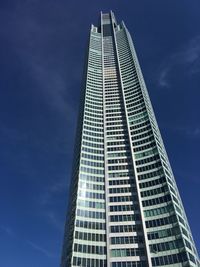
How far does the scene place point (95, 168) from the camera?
10150cm

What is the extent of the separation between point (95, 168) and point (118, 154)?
12.2m

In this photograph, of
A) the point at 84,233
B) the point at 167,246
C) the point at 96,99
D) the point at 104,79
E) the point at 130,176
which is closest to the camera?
the point at 167,246

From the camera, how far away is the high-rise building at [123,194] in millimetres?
75625

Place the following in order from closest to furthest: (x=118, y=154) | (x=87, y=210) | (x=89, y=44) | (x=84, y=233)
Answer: (x=84, y=233) < (x=87, y=210) < (x=118, y=154) < (x=89, y=44)

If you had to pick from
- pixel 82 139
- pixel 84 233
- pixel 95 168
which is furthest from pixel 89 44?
pixel 84 233

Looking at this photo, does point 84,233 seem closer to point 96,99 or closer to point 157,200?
Result: point 157,200

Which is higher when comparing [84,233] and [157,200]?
[157,200]

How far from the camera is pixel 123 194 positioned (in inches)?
3681

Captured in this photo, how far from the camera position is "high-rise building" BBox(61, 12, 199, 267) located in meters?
75.6

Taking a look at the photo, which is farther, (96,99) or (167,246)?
(96,99)

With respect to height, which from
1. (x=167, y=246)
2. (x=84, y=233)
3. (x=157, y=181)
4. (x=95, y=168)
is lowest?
(x=167, y=246)

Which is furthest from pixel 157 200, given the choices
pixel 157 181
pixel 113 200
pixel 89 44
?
pixel 89 44

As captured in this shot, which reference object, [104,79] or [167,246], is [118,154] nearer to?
[167,246]

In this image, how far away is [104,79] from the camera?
151 m
